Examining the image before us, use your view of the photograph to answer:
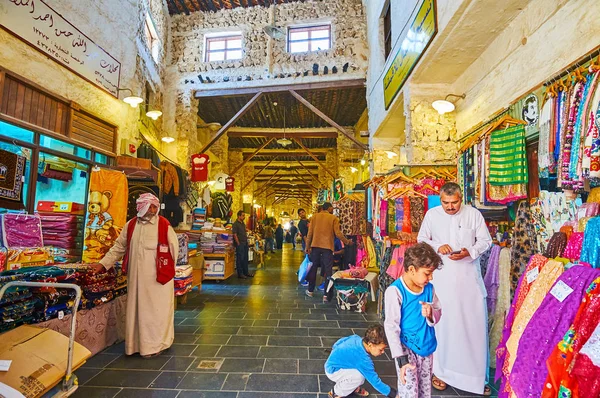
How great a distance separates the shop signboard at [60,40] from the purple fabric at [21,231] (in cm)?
237

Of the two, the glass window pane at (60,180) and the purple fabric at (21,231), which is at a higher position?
the glass window pane at (60,180)

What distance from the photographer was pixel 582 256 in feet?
5.59

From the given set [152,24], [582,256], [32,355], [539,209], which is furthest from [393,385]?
[152,24]

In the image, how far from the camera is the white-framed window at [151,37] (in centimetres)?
775

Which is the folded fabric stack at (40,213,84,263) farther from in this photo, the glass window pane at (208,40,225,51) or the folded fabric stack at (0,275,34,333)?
the glass window pane at (208,40,225,51)

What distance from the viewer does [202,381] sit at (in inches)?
101

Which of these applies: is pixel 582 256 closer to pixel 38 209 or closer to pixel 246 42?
pixel 38 209

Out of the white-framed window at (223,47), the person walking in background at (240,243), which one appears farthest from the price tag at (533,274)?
the white-framed window at (223,47)

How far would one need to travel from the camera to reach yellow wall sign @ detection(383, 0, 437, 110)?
12.3ft

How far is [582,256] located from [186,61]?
10192mm

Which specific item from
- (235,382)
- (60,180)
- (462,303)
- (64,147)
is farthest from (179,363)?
(64,147)

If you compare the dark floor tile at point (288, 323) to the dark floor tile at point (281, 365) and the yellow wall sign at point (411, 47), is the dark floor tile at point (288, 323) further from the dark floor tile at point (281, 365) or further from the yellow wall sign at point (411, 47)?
the yellow wall sign at point (411, 47)

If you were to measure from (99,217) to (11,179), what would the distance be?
146 centimetres

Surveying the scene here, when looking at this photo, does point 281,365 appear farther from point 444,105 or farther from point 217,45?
point 217,45
